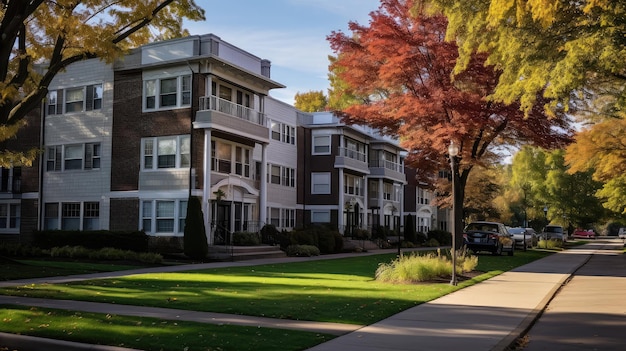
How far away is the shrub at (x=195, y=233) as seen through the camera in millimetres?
26312

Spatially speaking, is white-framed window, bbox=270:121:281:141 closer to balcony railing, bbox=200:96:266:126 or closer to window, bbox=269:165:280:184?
window, bbox=269:165:280:184

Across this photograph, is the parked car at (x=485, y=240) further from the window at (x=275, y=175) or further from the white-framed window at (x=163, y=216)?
the white-framed window at (x=163, y=216)

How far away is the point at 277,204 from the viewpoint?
4072 cm

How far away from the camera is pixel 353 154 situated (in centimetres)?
4791

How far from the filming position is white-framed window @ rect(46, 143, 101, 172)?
3309 centimetres

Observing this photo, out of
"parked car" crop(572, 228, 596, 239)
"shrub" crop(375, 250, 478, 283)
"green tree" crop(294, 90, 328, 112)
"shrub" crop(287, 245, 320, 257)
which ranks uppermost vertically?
"green tree" crop(294, 90, 328, 112)

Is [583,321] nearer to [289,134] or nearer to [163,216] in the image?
[163,216]

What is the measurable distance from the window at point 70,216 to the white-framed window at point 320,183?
18.1 m

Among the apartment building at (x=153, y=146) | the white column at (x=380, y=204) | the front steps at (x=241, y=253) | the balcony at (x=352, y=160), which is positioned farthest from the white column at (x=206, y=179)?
the white column at (x=380, y=204)

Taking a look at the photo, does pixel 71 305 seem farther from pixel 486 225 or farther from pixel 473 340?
pixel 486 225

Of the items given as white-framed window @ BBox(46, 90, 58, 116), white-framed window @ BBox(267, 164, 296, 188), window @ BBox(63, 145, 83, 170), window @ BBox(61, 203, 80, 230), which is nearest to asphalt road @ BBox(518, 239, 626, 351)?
white-framed window @ BBox(267, 164, 296, 188)

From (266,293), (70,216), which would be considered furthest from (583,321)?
(70,216)

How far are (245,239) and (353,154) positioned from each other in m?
19.4

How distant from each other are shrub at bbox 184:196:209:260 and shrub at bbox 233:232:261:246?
3.41m
